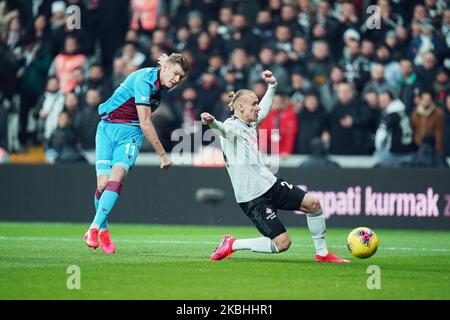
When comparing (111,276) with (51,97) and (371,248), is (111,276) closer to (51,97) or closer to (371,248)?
(371,248)

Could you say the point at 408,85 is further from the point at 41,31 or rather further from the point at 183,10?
the point at 41,31

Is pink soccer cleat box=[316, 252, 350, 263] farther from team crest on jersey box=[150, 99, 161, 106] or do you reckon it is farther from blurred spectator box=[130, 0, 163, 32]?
blurred spectator box=[130, 0, 163, 32]

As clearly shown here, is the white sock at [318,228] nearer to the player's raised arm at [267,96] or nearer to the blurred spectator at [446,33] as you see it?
the player's raised arm at [267,96]

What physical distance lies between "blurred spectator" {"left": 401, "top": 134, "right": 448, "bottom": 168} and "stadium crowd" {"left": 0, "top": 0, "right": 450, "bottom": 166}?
0.09ft

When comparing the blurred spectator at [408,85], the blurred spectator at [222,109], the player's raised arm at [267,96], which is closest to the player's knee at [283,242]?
the player's raised arm at [267,96]

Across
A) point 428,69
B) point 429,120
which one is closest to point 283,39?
point 428,69

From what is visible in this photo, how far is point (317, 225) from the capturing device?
11.8 m

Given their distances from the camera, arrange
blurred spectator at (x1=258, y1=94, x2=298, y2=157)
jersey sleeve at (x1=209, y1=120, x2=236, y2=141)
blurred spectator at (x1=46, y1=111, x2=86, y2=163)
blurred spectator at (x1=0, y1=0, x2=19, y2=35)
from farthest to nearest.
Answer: blurred spectator at (x1=0, y1=0, x2=19, y2=35) → blurred spectator at (x1=46, y1=111, x2=86, y2=163) → blurred spectator at (x1=258, y1=94, x2=298, y2=157) → jersey sleeve at (x1=209, y1=120, x2=236, y2=141)

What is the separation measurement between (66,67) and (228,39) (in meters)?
3.35

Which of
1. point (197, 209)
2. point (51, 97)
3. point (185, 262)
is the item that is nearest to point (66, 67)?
point (51, 97)

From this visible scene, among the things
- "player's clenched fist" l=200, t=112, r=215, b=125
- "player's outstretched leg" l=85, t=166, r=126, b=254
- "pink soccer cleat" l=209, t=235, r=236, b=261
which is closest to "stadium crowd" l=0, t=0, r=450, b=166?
"player's outstretched leg" l=85, t=166, r=126, b=254

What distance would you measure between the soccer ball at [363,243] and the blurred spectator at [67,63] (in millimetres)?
9806

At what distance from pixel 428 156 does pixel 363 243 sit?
724 cm

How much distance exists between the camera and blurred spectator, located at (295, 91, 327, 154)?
19.1 meters
